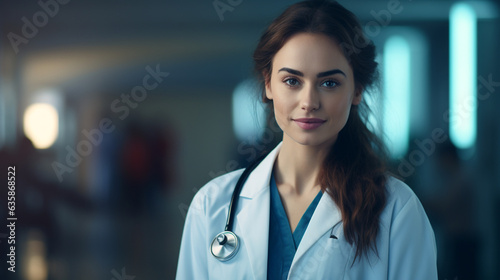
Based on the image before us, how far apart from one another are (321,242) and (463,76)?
5.11ft

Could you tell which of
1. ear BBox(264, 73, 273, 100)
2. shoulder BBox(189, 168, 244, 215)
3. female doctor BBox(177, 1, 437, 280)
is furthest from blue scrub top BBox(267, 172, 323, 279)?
ear BBox(264, 73, 273, 100)

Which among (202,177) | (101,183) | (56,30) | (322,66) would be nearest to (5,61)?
(56,30)

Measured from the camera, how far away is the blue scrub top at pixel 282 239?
0.88 m

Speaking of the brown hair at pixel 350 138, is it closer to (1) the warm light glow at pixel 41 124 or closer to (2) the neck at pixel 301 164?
(2) the neck at pixel 301 164

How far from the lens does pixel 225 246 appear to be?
2.95 feet

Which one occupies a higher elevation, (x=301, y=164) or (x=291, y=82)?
(x=291, y=82)

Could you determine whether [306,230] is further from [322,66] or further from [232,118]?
[232,118]

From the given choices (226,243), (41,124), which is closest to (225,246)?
(226,243)

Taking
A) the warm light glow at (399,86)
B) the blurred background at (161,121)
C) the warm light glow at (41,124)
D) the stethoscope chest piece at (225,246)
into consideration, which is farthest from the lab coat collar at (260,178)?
the warm light glow at (41,124)

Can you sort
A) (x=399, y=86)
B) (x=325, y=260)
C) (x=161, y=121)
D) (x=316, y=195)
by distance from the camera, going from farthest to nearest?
1. (x=161, y=121)
2. (x=399, y=86)
3. (x=316, y=195)
4. (x=325, y=260)

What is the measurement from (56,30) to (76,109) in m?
0.40

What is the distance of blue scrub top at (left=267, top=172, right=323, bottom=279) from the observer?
88 cm

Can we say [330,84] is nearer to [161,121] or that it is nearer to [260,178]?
[260,178]

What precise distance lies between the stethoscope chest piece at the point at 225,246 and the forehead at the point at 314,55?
0.38 m
